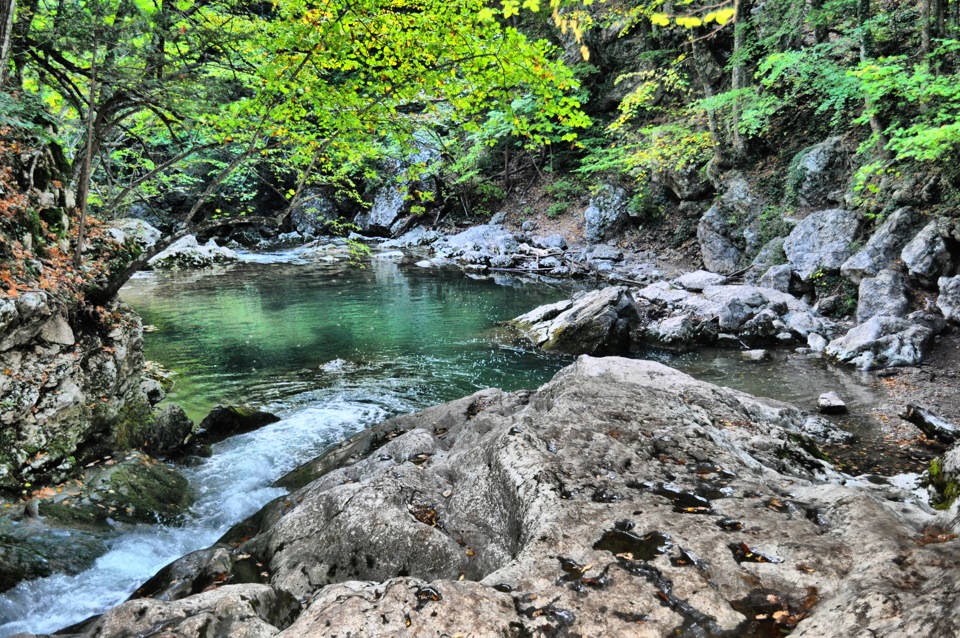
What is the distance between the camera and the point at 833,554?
3.18 meters

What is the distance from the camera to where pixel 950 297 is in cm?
1088

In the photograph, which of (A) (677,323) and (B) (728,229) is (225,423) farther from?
(B) (728,229)

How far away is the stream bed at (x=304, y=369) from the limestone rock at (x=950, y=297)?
8.41ft

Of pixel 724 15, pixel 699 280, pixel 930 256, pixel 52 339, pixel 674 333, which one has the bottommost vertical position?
pixel 674 333

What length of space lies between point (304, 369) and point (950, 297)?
47.5 ft

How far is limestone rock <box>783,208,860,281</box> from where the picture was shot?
567 inches

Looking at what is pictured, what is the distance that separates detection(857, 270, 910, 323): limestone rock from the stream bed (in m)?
2.35

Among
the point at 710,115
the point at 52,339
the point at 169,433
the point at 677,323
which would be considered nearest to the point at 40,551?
the point at 52,339

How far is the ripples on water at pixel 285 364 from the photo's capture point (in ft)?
18.5

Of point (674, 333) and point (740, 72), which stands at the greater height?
point (740, 72)

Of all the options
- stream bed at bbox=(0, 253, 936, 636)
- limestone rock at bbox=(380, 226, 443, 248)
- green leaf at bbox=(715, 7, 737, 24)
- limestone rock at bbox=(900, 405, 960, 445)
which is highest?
green leaf at bbox=(715, 7, 737, 24)

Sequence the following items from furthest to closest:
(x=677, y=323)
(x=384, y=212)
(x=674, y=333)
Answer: (x=384, y=212), (x=677, y=323), (x=674, y=333)

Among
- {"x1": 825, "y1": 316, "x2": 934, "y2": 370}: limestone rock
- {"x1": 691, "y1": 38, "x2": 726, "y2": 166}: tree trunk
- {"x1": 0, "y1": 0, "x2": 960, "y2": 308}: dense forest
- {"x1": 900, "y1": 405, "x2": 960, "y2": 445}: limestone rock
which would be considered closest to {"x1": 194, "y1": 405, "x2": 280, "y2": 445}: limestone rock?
{"x1": 0, "y1": 0, "x2": 960, "y2": 308}: dense forest

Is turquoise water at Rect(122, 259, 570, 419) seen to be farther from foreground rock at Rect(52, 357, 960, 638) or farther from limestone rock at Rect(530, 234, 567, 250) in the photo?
foreground rock at Rect(52, 357, 960, 638)
